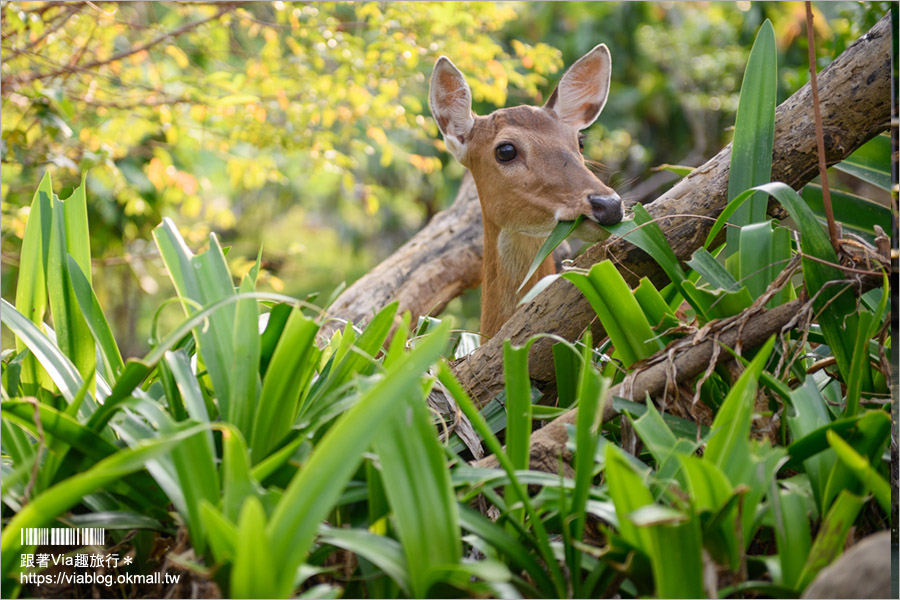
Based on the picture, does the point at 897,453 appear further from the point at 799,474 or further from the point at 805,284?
the point at 805,284

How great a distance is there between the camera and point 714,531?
A: 49.0 inches

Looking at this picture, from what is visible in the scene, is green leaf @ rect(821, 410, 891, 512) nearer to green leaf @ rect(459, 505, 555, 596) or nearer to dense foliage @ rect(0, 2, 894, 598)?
dense foliage @ rect(0, 2, 894, 598)

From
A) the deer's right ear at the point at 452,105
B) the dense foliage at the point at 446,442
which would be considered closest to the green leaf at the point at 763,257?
the dense foliage at the point at 446,442

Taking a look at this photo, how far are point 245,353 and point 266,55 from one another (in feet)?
12.1

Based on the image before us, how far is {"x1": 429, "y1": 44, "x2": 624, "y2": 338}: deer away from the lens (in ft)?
9.31

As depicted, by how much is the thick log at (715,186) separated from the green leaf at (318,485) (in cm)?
88

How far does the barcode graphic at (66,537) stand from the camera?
1.35 metres

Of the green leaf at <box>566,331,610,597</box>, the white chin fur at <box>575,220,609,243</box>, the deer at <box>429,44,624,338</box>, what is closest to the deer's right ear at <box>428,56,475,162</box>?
the deer at <box>429,44,624,338</box>

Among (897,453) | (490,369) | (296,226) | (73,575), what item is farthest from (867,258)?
(296,226)

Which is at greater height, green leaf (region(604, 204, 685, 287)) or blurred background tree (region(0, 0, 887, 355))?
blurred background tree (region(0, 0, 887, 355))

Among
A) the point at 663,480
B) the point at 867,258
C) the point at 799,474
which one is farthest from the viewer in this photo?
the point at 867,258

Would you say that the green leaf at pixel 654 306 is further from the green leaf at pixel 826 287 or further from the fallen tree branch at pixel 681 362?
the green leaf at pixel 826 287

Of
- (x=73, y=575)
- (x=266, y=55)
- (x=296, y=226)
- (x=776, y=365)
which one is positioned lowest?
(x=73, y=575)

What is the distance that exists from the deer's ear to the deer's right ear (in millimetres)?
327
